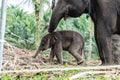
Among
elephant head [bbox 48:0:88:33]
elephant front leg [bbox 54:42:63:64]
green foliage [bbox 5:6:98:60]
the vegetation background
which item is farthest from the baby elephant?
green foliage [bbox 5:6:98:60]

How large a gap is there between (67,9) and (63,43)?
0.91 metres

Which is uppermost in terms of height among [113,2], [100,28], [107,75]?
[113,2]

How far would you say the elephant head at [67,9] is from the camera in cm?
699

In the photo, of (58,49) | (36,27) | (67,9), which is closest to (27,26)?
(36,27)

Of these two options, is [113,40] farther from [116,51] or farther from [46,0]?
[46,0]

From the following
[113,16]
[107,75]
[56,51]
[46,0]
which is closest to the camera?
[107,75]

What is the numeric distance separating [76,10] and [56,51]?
1002mm

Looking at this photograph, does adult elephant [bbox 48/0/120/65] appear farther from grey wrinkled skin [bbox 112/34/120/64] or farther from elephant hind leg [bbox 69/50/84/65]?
elephant hind leg [bbox 69/50/84/65]

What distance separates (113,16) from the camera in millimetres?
5863

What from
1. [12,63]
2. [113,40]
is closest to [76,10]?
[113,40]

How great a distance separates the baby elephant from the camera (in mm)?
7613

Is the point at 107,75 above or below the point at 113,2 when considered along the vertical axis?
below

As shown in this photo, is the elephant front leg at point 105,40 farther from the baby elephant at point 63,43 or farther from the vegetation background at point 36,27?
the vegetation background at point 36,27

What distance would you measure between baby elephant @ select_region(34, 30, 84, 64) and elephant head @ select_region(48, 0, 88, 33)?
0.57m
